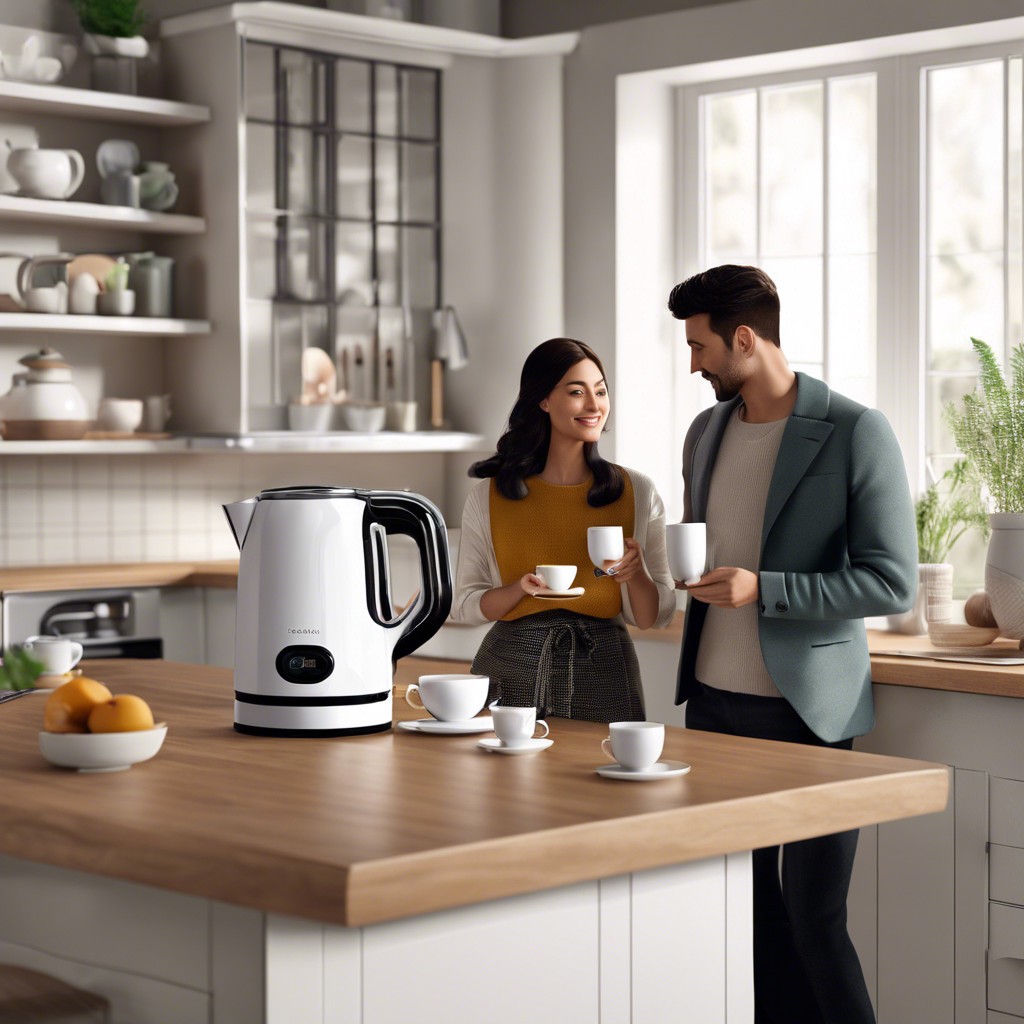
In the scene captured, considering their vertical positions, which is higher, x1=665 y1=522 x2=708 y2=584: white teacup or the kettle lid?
the kettle lid

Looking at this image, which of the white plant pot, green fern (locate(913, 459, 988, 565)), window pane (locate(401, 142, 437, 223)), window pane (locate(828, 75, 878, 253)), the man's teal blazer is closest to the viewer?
the man's teal blazer

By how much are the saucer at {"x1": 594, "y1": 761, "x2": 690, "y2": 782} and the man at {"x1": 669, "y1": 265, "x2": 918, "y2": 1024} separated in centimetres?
76

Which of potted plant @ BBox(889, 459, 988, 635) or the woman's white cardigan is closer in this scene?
the woman's white cardigan

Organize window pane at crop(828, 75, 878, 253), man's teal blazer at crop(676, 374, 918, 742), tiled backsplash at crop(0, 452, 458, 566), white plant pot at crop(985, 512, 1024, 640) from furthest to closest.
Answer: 1. tiled backsplash at crop(0, 452, 458, 566)
2. window pane at crop(828, 75, 878, 253)
3. white plant pot at crop(985, 512, 1024, 640)
4. man's teal blazer at crop(676, 374, 918, 742)

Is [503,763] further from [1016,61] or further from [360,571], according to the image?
[1016,61]

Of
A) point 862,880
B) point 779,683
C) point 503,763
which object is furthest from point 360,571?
point 862,880

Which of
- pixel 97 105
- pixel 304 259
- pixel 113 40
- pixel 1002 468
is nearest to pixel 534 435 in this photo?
pixel 1002 468

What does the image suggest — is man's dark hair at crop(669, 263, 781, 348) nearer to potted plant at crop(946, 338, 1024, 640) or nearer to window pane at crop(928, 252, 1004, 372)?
potted plant at crop(946, 338, 1024, 640)

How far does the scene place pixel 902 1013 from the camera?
298 cm

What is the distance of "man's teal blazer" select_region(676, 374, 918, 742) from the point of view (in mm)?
2604

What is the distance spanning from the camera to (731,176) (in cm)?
446

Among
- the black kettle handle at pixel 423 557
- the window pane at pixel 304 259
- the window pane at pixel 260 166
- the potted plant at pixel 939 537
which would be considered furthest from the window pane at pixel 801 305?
the black kettle handle at pixel 423 557

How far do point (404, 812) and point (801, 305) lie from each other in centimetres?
296

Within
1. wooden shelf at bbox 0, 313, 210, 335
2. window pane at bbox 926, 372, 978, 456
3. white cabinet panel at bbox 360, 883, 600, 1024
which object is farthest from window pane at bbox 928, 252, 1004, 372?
white cabinet panel at bbox 360, 883, 600, 1024
